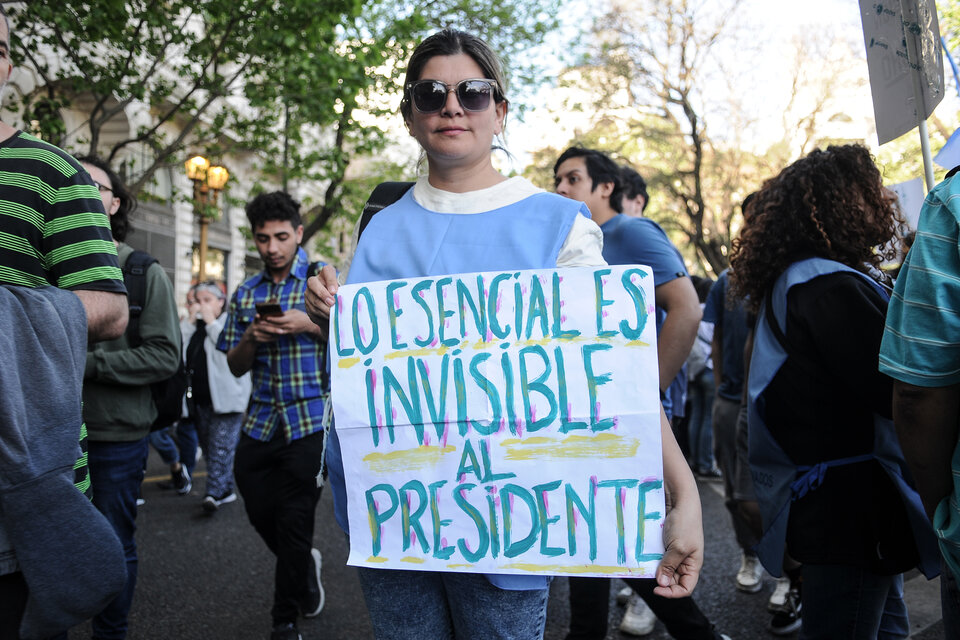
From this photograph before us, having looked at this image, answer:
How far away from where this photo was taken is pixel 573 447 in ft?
4.77

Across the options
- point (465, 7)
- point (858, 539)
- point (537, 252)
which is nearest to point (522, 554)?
point (537, 252)

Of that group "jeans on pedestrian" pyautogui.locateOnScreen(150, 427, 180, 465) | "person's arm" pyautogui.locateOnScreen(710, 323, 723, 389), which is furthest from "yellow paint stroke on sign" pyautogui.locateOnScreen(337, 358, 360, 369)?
"jeans on pedestrian" pyautogui.locateOnScreen(150, 427, 180, 465)

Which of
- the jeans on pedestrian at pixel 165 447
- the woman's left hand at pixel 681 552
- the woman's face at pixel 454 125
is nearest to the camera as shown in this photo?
the woman's left hand at pixel 681 552

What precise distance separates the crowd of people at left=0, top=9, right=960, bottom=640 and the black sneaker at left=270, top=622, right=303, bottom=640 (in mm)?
662

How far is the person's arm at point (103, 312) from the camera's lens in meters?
1.80

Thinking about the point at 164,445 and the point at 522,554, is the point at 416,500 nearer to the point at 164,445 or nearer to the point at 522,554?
the point at 522,554

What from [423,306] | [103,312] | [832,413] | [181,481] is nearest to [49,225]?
[103,312]

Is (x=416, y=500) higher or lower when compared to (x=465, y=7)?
lower

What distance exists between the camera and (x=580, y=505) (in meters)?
1.46

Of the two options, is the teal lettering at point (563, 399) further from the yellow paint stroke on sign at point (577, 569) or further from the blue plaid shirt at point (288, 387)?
the blue plaid shirt at point (288, 387)

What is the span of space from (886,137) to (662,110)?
1876cm

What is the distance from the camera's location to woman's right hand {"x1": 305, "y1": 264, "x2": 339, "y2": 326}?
1.63 m

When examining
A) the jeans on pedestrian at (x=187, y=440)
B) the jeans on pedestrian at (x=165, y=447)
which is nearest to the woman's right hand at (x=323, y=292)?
the jeans on pedestrian at (x=165, y=447)

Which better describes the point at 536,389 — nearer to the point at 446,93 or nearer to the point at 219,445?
the point at 446,93
